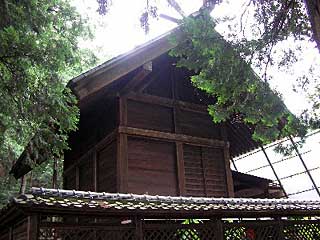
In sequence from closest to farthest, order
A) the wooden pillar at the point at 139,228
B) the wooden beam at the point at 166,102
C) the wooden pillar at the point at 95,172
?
the wooden pillar at the point at 139,228, the wooden beam at the point at 166,102, the wooden pillar at the point at 95,172

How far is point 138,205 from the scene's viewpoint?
18.1 ft

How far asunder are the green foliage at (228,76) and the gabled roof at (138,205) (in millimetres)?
1654

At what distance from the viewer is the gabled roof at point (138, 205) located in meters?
4.79

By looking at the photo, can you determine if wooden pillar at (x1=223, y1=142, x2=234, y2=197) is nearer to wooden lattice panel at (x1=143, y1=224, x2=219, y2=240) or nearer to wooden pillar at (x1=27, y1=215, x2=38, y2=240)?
wooden lattice panel at (x1=143, y1=224, x2=219, y2=240)

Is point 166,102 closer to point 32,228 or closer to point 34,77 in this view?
point 34,77

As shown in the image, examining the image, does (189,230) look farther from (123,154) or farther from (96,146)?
(96,146)

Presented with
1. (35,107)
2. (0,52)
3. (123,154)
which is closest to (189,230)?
(123,154)

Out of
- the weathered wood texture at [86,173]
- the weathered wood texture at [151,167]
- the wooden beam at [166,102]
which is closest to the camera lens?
the weathered wood texture at [151,167]

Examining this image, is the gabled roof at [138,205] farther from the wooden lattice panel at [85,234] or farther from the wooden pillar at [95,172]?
the wooden pillar at [95,172]

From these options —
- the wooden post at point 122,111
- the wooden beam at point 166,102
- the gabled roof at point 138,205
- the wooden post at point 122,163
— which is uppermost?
the wooden beam at point 166,102

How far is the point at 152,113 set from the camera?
921 cm

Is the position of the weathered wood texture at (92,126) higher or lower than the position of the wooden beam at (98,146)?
higher

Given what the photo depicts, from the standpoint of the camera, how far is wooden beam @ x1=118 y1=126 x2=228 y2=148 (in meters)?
8.44

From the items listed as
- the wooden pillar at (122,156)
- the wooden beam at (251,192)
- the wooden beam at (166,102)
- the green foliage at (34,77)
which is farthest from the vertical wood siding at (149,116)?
the wooden beam at (251,192)
